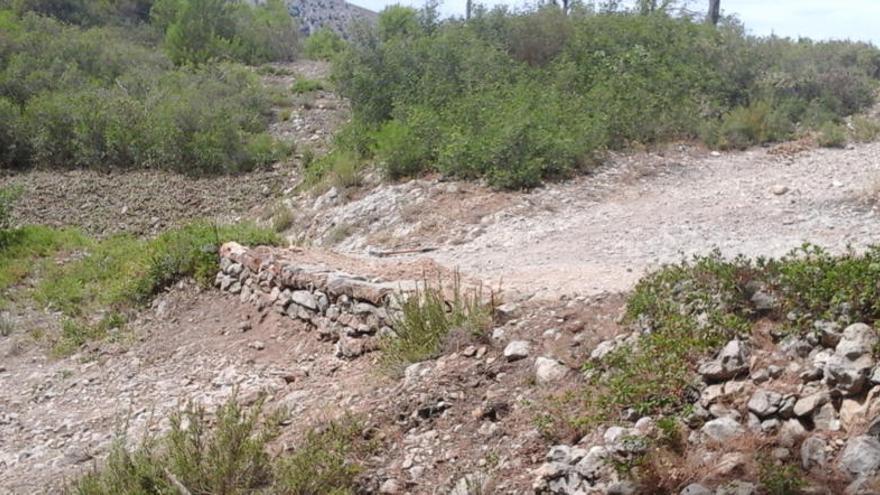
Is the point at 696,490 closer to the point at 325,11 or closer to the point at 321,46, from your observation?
the point at 321,46

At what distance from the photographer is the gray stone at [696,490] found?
11.2ft

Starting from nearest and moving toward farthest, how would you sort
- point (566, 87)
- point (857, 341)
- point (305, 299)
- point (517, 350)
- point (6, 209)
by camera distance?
point (857, 341) < point (517, 350) < point (305, 299) < point (6, 209) < point (566, 87)

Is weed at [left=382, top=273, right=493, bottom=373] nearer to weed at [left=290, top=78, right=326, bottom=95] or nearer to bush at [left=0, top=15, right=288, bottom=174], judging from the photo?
bush at [left=0, top=15, right=288, bottom=174]

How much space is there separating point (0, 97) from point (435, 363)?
12.9 m

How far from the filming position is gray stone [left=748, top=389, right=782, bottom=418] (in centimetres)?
367

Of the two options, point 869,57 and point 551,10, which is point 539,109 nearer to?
point 551,10

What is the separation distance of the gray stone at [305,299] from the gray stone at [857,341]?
400cm

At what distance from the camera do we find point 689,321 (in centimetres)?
430

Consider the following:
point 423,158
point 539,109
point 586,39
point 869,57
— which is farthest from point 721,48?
point 423,158

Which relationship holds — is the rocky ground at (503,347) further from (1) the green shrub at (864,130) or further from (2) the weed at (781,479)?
(1) the green shrub at (864,130)

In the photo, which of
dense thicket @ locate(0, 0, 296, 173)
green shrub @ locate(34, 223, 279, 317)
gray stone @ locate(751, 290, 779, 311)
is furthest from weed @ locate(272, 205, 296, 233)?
gray stone @ locate(751, 290, 779, 311)

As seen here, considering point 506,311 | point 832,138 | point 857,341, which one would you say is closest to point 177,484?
point 506,311

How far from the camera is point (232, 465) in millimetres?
4340

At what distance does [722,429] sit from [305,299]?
3.86m
